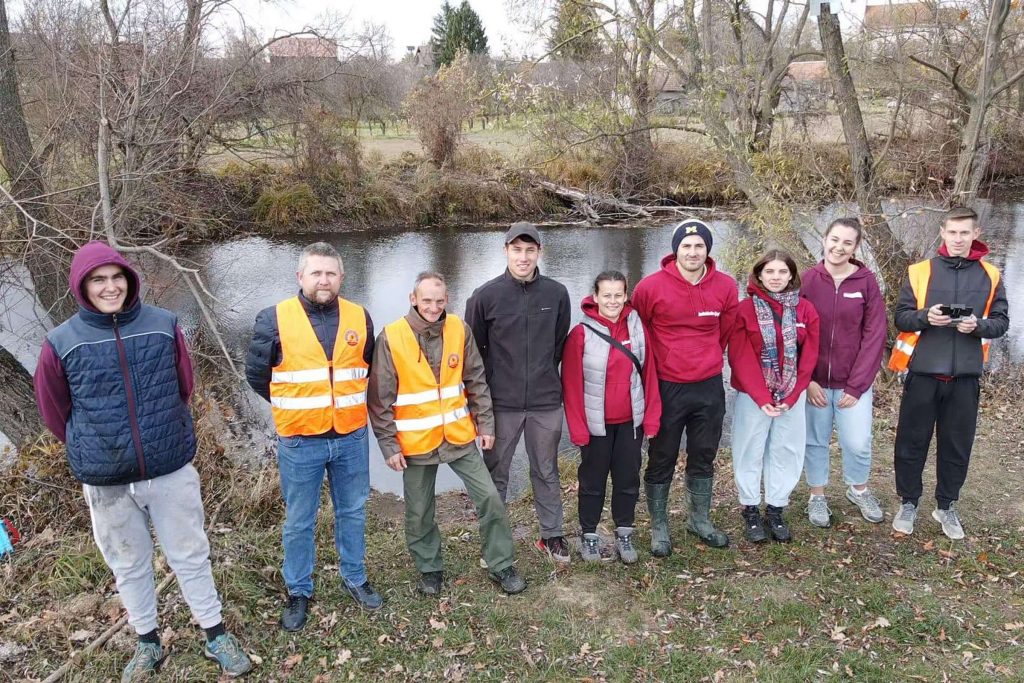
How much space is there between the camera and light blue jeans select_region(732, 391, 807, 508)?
416 centimetres

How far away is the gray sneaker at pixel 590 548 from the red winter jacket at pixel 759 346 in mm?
1239

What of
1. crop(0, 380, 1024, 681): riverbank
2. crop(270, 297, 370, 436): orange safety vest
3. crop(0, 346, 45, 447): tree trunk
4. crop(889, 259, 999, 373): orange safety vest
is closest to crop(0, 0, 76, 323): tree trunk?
crop(0, 346, 45, 447): tree trunk

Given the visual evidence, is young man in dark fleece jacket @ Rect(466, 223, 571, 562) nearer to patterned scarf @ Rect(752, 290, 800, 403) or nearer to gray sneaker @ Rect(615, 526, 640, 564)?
gray sneaker @ Rect(615, 526, 640, 564)

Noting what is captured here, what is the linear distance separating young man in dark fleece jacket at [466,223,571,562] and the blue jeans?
789 millimetres

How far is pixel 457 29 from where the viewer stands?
34094 mm

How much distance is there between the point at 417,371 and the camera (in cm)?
358

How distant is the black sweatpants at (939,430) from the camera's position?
13.5ft

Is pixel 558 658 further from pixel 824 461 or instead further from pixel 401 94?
pixel 401 94

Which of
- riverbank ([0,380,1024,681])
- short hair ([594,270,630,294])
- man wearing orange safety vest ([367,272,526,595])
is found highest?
short hair ([594,270,630,294])

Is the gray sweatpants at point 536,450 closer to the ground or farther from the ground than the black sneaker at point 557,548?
farther from the ground

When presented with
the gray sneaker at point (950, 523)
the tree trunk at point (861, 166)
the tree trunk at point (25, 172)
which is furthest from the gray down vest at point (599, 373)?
the tree trunk at point (861, 166)

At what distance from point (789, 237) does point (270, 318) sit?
21.7ft

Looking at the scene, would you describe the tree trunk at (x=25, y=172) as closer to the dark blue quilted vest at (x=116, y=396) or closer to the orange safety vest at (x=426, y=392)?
the dark blue quilted vest at (x=116, y=396)

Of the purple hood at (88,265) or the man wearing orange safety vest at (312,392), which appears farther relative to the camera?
the man wearing orange safety vest at (312,392)
